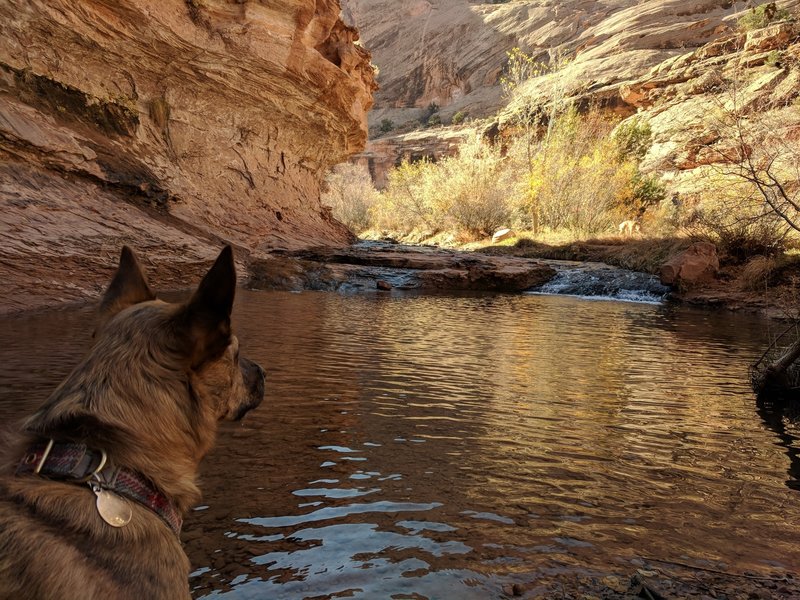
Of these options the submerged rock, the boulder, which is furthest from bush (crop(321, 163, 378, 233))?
the boulder

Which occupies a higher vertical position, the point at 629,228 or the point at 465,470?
the point at 629,228

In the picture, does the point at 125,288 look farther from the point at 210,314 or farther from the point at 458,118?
the point at 458,118

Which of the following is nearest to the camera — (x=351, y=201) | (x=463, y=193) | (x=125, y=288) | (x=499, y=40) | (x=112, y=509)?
(x=112, y=509)

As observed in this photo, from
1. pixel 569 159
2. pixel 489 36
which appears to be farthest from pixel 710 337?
pixel 489 36

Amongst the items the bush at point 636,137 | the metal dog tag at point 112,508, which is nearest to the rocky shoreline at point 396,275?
the metal dog tag at point 112,508

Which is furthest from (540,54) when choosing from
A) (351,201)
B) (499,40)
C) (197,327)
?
(197,327)

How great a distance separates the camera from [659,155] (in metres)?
41.8

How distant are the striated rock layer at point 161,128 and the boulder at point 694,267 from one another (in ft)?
46.1

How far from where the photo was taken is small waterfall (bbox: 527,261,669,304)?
21.0m

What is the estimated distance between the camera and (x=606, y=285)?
2209 centimetres

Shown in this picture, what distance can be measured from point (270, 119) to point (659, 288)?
16620 mm

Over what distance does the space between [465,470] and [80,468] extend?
2.92 metres

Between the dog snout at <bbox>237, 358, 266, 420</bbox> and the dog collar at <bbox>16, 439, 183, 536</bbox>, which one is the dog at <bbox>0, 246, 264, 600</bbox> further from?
the dog snout at <bbox>237, 358, 266, 420</bbox>

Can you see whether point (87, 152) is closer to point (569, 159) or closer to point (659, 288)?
point (659, 288)
